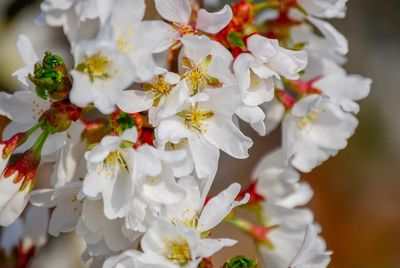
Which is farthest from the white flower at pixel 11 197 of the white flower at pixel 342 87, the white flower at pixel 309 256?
Result: the white flower at pixel 342 87

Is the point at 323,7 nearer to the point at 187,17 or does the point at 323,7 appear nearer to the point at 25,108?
the point at 187,17

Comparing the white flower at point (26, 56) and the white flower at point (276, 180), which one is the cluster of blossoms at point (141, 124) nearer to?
the white flower at point (26, 56)

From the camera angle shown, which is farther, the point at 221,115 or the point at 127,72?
the point at 221,115

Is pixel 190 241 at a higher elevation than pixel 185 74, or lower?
lower

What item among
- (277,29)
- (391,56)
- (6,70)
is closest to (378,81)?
(391,56)

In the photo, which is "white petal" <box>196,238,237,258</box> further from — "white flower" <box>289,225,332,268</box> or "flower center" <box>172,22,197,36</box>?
"flower center" <box>172,22,197,36</box>

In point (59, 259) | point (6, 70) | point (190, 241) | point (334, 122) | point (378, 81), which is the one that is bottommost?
point (378, 81)

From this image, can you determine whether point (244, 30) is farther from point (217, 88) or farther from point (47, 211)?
point (47, 211)

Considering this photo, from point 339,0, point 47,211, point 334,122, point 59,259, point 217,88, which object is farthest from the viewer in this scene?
point 59,259
